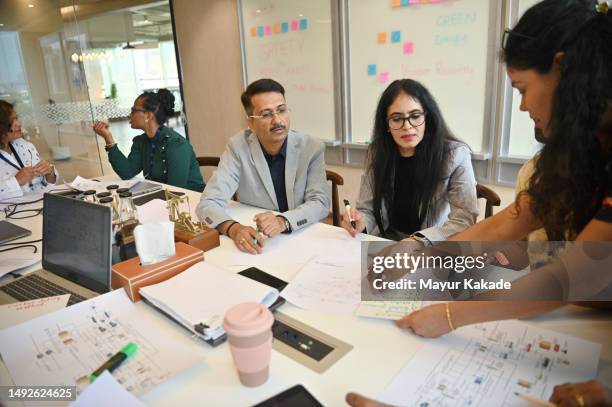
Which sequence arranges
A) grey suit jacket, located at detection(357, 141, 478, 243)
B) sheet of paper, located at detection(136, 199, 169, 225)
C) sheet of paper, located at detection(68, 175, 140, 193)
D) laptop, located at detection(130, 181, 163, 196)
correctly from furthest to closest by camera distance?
sheet of paper, located at detection(68, 175, 140, 193) < laptop, located at detection(130, 181, 163, 196) < sheet of paper, located at detection(136, 199, 169, 225) < grey suit jacket, located at detection(357, 141, 478, 243)

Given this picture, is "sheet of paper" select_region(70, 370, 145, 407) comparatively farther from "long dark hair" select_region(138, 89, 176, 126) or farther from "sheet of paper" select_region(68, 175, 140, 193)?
"long dark hair" select_region(138, 89, 176, 126)

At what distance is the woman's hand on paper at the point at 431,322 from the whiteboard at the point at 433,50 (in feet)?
7.03

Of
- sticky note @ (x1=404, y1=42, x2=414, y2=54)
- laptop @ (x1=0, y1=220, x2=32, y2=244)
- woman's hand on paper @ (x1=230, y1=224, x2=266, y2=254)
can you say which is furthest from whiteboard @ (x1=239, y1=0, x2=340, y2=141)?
laptop @ (x1=0, y1=220, x2=32, y2=244)

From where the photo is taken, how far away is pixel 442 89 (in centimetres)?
285

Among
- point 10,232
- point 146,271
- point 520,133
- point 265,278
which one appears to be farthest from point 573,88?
point 10,232

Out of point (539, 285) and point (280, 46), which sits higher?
point (280, 46)

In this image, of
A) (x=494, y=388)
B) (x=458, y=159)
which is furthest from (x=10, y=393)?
(x=458, y=159)

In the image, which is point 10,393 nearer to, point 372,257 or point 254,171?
point 372,257

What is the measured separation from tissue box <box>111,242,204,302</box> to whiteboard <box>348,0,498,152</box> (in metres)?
2.21

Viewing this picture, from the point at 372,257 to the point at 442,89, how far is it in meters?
1.93

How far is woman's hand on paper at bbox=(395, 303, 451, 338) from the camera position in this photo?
3.03ft

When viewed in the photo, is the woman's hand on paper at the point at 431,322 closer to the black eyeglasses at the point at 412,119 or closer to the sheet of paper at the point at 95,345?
the sheet of paper at the point at 95,345

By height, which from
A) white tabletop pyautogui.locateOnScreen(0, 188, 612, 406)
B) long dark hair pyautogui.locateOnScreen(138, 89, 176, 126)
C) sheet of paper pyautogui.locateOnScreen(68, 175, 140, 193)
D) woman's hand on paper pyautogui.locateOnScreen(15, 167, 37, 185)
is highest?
long dark hair pyautogui.locateOnScreen(138, 89, 176, 126)

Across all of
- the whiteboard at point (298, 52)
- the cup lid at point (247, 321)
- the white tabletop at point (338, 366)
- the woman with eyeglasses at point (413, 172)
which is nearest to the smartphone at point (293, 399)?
the white tabletop at point (338, 366)
